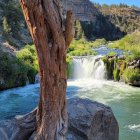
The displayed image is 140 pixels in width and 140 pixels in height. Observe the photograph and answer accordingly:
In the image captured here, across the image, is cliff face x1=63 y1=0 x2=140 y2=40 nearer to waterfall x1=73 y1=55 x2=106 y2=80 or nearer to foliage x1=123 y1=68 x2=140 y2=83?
waterfall x1=73 y1=55 x2=106 y2=80

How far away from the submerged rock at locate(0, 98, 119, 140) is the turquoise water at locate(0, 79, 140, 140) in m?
4.15

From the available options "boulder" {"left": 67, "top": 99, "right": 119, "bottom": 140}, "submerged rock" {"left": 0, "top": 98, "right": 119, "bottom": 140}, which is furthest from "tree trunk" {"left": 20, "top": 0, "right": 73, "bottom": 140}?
"boulder" {"left": 67, "top": 99, "right": 119, "bottom": 140}

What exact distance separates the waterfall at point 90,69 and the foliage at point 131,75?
8.94 ft

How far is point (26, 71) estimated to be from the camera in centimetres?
2488

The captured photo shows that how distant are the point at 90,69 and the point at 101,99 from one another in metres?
9.17

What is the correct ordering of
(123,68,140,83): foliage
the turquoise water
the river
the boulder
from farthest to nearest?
(123,68,140,83): foliage, the river, the turquoise water, the boulder

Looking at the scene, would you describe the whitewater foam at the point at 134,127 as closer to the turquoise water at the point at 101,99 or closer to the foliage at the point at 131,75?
the turquoise water at the point at 101,99

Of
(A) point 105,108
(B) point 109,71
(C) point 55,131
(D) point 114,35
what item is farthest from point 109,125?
(D) point 114,35

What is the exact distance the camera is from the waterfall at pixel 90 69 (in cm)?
2770

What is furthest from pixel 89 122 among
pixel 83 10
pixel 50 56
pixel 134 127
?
pixel 83 10

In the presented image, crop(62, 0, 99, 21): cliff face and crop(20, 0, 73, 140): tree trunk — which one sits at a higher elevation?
crop(62, 0, 99, 21): cliff face

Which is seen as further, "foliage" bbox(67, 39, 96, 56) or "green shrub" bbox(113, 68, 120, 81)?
"foliage" bbox(67, 39, 96, 56)

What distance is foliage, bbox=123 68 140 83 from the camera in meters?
24.4

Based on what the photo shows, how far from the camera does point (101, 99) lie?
1930 cm
